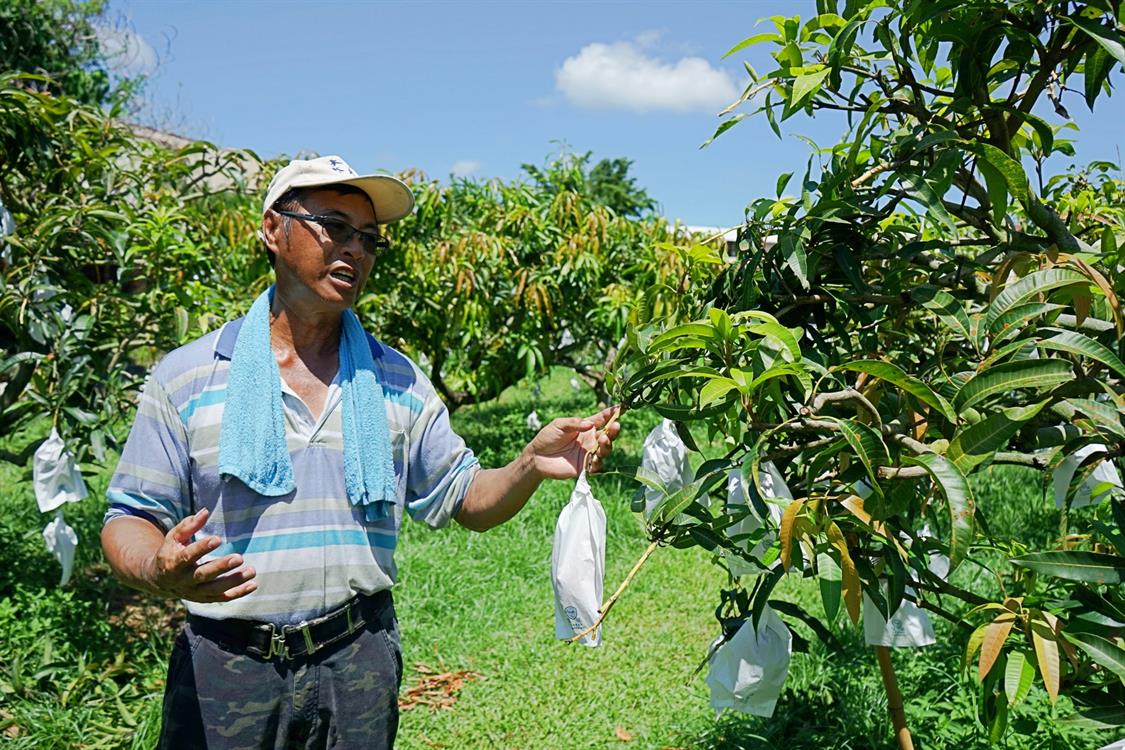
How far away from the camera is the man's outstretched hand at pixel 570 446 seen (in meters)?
1.47

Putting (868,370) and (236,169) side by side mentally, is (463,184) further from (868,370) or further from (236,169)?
(868,370)

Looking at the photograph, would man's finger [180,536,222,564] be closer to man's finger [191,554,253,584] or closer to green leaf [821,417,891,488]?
man's finger [191,554,253,584]

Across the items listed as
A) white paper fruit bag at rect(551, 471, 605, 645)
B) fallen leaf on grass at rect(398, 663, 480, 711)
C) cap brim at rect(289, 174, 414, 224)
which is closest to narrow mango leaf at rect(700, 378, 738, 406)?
white paper fruit bag at rect(551, 471, 605, 645)

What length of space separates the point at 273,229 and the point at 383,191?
21cm

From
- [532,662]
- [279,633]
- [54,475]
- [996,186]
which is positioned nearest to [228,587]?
[279,633]

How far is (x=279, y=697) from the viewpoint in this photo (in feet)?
5.05

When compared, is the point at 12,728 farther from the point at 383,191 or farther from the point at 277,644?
the point at 383,191

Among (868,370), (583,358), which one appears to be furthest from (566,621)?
(583,358)

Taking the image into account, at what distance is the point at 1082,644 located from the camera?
1068 mm

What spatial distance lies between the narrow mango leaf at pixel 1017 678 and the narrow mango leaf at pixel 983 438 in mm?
297

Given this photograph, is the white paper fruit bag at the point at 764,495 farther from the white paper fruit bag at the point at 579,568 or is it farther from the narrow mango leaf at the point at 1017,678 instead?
the narrow mango leaf at the point at 1017,678

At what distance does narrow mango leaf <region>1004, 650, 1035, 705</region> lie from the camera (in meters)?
1.12

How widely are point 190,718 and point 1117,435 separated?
4.71ft

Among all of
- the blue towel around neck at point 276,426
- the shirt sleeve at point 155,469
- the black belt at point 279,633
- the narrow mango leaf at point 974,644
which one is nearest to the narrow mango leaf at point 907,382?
the narrow mango leaf at point 974,644
